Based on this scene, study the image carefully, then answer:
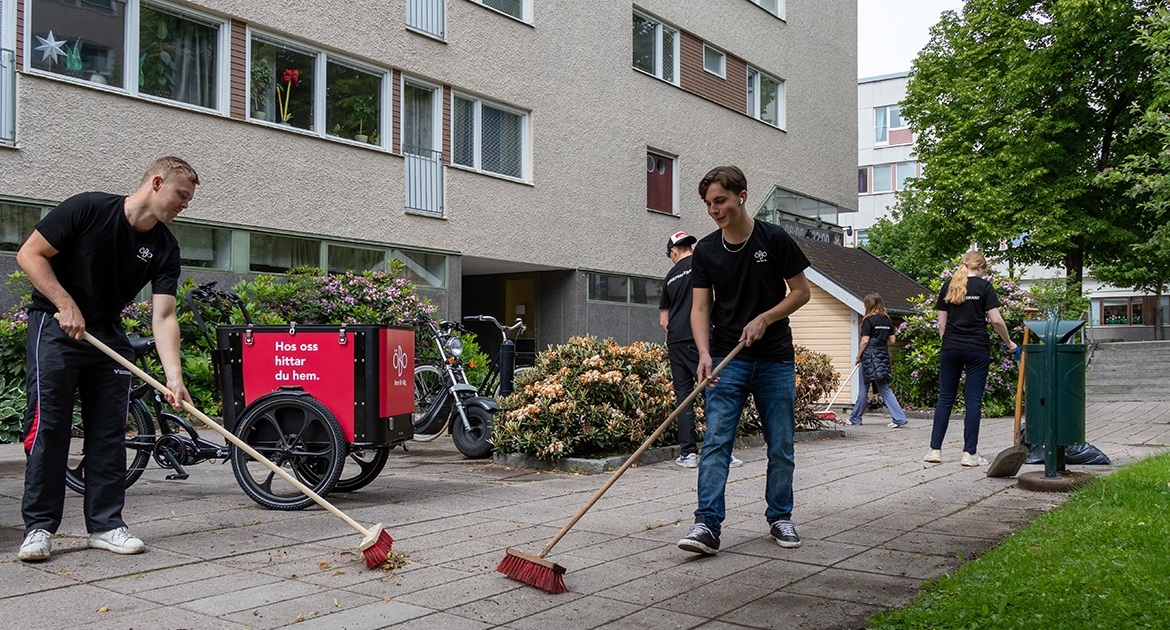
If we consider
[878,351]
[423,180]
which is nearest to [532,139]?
[423,180]

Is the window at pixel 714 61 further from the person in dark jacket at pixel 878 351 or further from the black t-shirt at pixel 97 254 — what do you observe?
the black t-shirt at pixel 97 254

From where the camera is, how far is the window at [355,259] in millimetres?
13938

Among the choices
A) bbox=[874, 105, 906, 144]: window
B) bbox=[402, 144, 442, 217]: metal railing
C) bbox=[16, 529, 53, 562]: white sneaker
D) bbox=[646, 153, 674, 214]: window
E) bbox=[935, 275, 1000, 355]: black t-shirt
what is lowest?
bbox=[16, 529, 53, 562]: white sneaker

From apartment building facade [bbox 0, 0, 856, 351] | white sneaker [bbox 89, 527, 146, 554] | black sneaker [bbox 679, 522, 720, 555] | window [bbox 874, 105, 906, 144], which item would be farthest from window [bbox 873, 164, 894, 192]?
white sneaker [bbox 89, 527, 146, 554]

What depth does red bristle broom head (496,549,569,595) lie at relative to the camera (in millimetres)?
3881

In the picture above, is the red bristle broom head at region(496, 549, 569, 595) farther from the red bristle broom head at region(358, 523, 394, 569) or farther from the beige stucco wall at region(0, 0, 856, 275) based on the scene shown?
the beige stucco wall at region(0, 0, 856, 275)

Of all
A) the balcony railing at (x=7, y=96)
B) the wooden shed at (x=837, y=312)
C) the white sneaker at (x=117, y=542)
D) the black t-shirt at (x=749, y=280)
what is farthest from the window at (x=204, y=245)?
the wooden shed at (x=837, y=312)

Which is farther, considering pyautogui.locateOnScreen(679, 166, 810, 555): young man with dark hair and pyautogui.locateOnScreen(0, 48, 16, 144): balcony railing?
pyautogui.locateOnScreen(0, 48, 16, 144): balcony railing

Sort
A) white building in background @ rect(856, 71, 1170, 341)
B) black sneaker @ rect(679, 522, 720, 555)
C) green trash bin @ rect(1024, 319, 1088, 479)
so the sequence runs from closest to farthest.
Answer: black sneaker @ rect(679, 522, 720, 555), green trash bin @ rect(1024, 319, 1088, 479), white building in background @ rect(856, 71, 1170, 341)

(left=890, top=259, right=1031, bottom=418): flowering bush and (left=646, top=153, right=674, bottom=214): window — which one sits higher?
(left=646, top=153, right=674, bottom=214): window

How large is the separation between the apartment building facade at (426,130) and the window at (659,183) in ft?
0.15

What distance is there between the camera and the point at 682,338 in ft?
25.8

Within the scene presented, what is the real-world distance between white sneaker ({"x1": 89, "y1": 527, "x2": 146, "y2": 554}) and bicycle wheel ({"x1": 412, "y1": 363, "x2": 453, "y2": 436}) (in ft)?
12.2

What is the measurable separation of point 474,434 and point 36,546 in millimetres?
4533
